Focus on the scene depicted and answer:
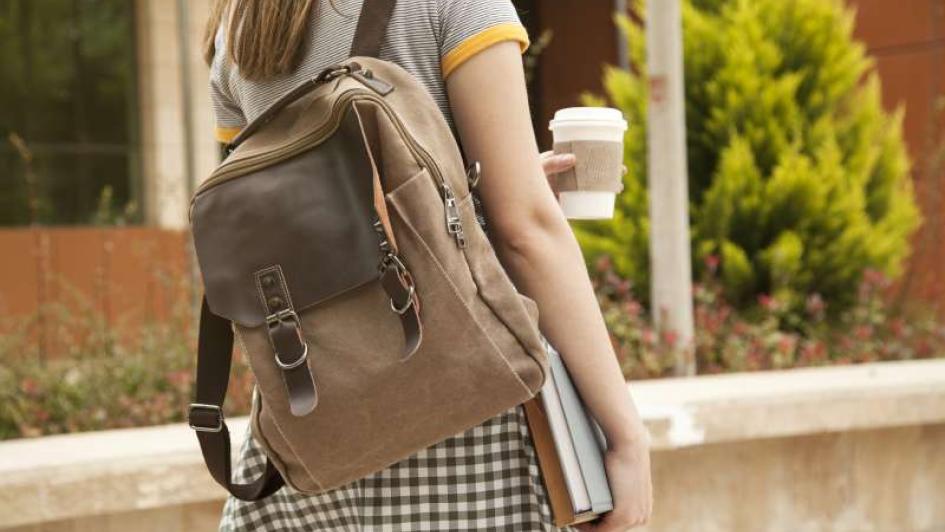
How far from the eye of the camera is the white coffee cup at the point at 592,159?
1.80 m

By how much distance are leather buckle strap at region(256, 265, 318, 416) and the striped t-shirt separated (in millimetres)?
337

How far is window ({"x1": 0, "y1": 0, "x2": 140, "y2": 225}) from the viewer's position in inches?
488

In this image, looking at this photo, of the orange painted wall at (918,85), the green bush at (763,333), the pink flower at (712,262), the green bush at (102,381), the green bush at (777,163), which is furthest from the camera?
the orange painted wall at (918,85)

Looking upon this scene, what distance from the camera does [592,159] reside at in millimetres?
1813

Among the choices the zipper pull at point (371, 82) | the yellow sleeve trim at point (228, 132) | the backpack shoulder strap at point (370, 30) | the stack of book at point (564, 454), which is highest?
the backpack shoulder strap at point (370, 30)

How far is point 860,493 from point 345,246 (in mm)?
3296

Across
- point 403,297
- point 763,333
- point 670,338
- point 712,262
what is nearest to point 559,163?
point 403,297

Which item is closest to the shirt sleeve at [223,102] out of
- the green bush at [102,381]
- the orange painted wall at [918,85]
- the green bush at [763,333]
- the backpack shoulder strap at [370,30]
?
the backpack shoulder strap at [370,30]

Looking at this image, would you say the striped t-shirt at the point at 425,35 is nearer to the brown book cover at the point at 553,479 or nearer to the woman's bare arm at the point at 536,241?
the woman's bare arm at the point at 536,241

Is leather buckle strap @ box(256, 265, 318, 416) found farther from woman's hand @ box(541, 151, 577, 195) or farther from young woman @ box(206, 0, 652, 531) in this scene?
woman's hand @ box(541, 151, 577, 195)

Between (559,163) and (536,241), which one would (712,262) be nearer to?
(559,163)

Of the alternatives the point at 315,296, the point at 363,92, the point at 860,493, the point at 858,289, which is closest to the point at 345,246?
the point at 315,296

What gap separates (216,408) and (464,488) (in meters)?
0.35

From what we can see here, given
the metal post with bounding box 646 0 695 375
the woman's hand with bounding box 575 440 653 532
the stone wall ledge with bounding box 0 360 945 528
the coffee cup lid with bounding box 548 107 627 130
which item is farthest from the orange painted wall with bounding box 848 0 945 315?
the woman's hand with bounding box 575 440 653 532
